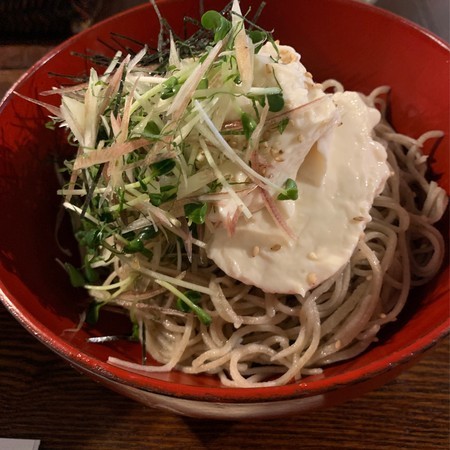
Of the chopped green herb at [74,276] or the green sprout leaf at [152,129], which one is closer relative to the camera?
the green sprout leaf at [152,129]

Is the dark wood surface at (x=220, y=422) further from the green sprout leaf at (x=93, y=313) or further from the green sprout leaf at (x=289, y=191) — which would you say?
the green sprout leaf at (x=289, y=191)

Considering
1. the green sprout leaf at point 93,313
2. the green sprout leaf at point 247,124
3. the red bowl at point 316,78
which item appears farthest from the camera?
the green sprout leaf at point 93,313

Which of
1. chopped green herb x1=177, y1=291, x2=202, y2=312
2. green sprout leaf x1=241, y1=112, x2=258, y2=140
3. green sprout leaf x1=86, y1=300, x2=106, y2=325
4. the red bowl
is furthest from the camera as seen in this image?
green sprout leaf x1=86, y1=300, x2=106, y2=325

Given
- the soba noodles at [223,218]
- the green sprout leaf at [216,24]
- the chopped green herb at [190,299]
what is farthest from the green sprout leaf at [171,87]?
the chopped green herb at [190,299]

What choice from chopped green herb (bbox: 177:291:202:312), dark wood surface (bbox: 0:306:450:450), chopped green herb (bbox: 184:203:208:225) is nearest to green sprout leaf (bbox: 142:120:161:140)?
chopped green herb (bbox: 184:203:208:225)

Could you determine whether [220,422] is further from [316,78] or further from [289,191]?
[316,78]

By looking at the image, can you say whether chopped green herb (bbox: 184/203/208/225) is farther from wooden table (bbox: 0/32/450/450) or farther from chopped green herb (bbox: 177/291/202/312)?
wooden table (bbox: 0/32/450/450)
